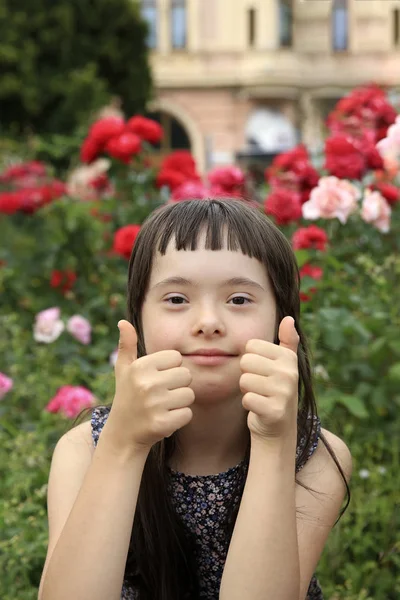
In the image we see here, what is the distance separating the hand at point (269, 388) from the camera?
3.80ft

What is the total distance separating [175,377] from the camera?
3.80 feet

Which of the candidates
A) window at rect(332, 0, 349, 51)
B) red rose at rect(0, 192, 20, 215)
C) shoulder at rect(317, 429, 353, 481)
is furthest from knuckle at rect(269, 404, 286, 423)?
window at rect(332, 0, 349, 51)

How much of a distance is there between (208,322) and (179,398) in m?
0.12

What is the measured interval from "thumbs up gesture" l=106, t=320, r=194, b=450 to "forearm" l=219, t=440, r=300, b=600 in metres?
0.12

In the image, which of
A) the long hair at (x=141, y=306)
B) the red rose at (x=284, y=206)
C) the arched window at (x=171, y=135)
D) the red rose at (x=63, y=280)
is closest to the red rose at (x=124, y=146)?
the red rose at (x=63, y=280)

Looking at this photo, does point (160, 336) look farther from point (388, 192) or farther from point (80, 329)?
point (80, 329)

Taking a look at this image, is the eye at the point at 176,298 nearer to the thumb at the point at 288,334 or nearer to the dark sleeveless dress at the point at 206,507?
the thumb at the point at 288,334

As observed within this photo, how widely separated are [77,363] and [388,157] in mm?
1234

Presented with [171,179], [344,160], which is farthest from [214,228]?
[171,179]

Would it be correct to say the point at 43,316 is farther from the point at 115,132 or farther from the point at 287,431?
the point at 287,431

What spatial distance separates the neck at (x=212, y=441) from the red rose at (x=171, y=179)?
97.7 inches

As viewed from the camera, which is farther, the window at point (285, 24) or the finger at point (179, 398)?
the window at point (285, 24)

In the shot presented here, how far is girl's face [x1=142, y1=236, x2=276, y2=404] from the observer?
48.8 inches

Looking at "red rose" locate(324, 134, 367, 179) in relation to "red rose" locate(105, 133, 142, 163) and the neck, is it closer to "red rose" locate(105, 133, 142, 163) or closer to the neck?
"red rose" locate(105, 133, 142, 163)
